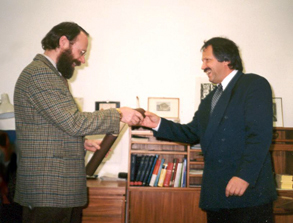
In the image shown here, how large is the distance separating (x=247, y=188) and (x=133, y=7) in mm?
2357

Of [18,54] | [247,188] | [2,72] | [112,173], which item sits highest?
[18,54]

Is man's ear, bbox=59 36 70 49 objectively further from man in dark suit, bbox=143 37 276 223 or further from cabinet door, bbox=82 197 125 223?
cabinet door, bbox=82 197 125 223

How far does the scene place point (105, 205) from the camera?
2191 millimetres

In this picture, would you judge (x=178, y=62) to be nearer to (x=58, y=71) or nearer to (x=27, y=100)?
(x=58, y=71)

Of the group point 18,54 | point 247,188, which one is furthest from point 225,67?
point 18,54

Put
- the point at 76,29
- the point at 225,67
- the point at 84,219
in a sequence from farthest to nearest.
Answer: the point at 84,219 → the point at 225,67 → the point at 76,29

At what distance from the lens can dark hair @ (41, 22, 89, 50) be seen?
56.3 inches

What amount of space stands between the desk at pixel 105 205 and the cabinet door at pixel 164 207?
12 cm

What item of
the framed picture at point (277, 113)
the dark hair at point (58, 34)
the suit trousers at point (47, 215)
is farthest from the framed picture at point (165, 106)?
the suit trousers at point (47, 215)

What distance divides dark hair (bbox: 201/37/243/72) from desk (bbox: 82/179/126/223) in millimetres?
1311

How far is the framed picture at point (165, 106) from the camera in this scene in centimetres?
282

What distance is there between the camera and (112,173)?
2.74 meters

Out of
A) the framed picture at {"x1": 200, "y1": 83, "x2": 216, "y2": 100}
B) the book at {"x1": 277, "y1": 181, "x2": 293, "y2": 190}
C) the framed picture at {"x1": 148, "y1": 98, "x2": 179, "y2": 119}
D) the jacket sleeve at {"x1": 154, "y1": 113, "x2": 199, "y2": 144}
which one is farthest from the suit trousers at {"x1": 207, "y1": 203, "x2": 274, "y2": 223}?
the framed picture at {"x1": 200, "y1": 83, "x2": 216, "y2": 100}

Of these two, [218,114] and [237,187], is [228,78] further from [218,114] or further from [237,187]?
[237,187]
